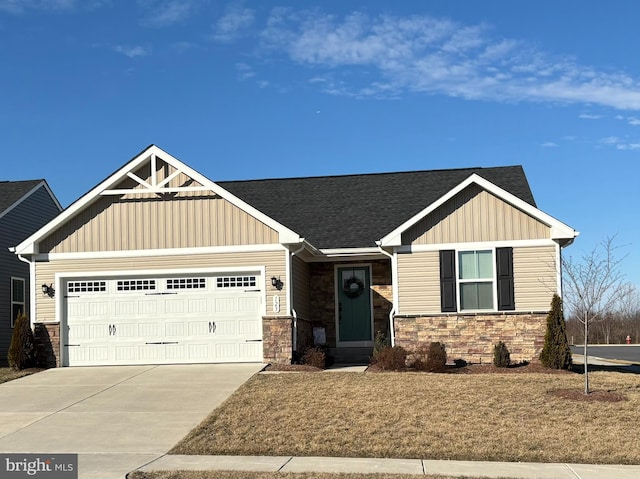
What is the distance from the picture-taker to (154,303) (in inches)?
736

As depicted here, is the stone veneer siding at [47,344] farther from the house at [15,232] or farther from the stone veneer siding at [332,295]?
the stone veneer siding at [332,295]

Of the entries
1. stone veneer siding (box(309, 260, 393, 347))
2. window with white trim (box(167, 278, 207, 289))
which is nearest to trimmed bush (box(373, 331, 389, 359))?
stone veneer siding (box(309, 260, 393, 347))

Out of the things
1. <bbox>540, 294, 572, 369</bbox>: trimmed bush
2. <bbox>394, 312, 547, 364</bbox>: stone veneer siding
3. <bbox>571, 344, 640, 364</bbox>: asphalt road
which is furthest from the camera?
<bbox>571, 344, 640, 364</bbox>: asphalt road

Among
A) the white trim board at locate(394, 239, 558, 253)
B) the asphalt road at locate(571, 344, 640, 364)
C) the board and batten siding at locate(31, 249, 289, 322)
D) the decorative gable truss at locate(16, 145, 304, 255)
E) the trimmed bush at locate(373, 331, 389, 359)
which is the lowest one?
the asphalt road at locate(571, 344, 640, 364)

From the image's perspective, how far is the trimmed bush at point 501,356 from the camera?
1733 cm

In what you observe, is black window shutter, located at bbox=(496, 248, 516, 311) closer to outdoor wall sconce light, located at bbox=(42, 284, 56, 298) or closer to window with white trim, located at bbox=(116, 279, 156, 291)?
window with white trim, located at bbox=(116, 279, 156, 291)

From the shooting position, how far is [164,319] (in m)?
18.6

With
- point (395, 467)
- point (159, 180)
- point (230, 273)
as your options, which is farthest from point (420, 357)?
point (395, 467)

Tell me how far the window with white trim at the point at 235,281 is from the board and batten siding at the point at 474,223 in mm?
3962

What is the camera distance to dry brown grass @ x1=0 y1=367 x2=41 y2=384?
1702 centimetres

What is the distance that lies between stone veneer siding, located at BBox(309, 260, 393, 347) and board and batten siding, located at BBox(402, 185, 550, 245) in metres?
2.52

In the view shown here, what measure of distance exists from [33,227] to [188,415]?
585 inches

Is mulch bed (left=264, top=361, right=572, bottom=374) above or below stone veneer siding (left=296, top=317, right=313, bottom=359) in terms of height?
below

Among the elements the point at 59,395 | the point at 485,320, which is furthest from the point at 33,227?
the point at 485,320
